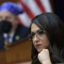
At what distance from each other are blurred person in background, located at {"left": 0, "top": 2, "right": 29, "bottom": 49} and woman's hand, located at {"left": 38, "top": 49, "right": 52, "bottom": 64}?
157cm

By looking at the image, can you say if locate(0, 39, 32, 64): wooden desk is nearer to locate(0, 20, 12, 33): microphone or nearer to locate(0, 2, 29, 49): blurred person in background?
locate(0, 2, 29, 49): blurred person in background

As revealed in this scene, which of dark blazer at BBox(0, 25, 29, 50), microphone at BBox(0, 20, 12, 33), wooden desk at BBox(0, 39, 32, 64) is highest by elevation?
microphone at BBox(0, 20, 12, 33)

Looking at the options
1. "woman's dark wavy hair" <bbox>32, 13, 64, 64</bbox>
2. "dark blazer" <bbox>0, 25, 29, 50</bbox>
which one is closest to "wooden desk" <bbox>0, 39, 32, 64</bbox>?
"dark blazer" <bbox>0, 25, 29, 50</bbox>

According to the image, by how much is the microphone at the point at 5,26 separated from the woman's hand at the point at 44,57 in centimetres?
161

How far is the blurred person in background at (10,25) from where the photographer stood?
10.6 ft

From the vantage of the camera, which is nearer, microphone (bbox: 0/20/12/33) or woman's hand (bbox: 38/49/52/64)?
woman's hand (bbox: 38/49/52/64)

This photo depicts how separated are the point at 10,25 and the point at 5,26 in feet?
0.20

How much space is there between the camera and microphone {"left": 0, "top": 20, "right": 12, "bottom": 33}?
3.26 meters

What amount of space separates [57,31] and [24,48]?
65.0 inches

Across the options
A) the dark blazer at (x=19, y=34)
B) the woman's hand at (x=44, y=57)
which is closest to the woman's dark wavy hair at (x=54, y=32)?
the woman's hand at (x=44, y=57)

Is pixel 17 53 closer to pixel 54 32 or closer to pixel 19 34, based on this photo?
pixel 19 34

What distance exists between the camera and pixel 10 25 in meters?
3.27

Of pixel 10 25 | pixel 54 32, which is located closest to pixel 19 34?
pixel 10 25

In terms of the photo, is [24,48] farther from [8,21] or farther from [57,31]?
[57,31]
